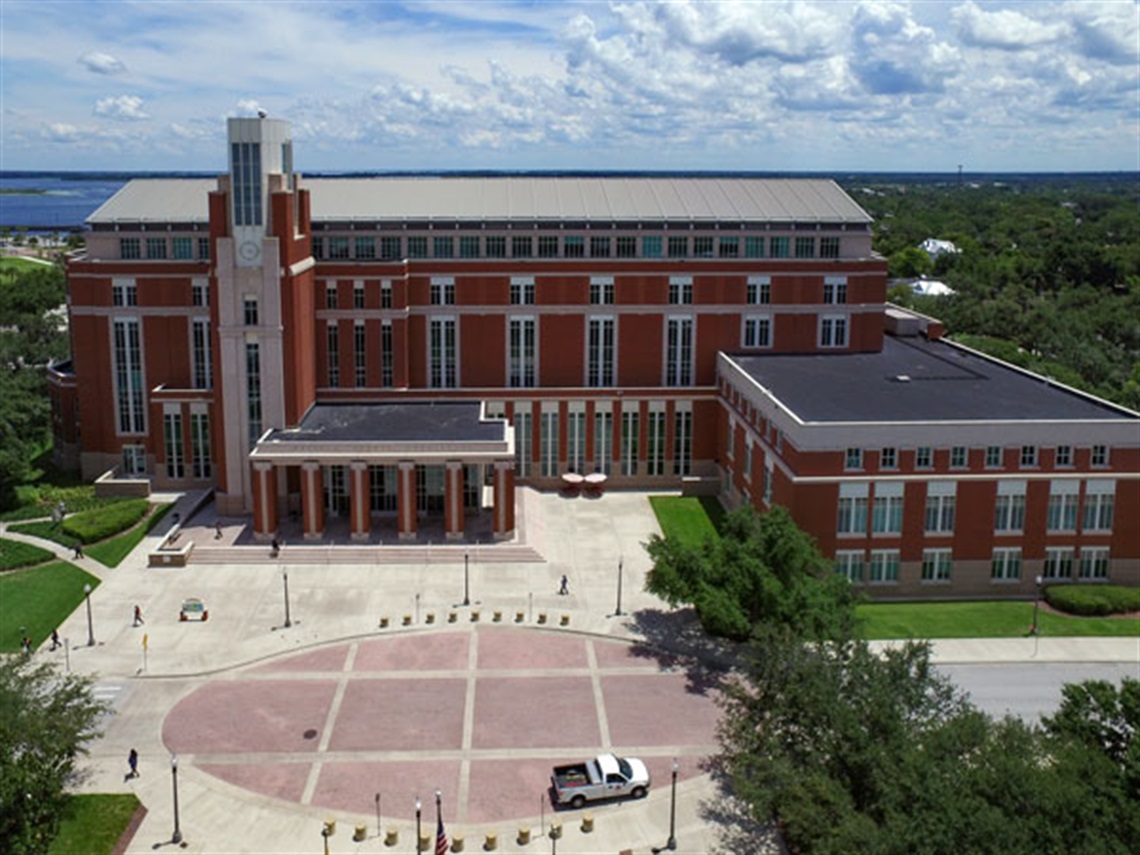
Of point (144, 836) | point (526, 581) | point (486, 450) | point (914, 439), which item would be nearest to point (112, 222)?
point (486, 450)

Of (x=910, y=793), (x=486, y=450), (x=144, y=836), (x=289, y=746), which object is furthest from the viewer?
(x=486, y=450)

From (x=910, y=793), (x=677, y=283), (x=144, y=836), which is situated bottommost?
(x=144, y=836)

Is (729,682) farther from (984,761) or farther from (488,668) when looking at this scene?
(984,761)

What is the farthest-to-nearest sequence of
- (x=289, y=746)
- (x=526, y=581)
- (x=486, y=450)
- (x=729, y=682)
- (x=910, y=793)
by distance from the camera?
(x=486, y=450), (x=526, y=581), (x=729, y=682), (x=289, y=746), (x=910, y=793)

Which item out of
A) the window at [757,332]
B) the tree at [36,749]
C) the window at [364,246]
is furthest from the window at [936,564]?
the window at [364,246]

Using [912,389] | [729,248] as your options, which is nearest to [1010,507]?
[912,389]

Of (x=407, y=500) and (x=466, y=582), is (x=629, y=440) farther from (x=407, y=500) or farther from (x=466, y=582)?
(x=466, y=582)

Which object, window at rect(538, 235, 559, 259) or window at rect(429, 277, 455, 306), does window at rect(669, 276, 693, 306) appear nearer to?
window at rect(538, 235, 559, 259)
